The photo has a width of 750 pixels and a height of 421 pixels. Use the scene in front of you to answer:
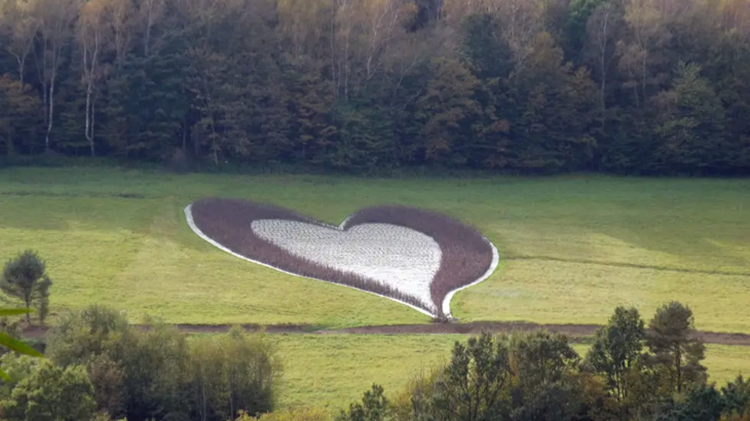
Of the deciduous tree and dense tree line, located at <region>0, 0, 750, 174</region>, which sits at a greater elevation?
dense tree line, located at <region>0, 0, 750, 174</region>

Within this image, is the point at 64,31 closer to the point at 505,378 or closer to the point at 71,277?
the point at 71,277

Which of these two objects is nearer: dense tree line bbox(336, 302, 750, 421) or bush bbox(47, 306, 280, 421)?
dense tree line bbox(336, 302, 750, 421)

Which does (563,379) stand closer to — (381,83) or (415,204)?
(415,204)

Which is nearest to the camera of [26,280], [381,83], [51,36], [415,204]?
[26,280]

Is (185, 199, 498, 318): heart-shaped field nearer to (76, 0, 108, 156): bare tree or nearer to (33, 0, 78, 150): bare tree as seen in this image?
(76, 0, 108, 156): bare tree

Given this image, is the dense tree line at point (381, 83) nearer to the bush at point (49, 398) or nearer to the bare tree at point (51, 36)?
the bare tree at point (51, 36)

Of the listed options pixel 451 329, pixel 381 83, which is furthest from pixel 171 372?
pixel 381 83

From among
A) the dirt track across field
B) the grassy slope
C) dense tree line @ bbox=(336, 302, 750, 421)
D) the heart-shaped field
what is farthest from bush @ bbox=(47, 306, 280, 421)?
the heart-shaped field
